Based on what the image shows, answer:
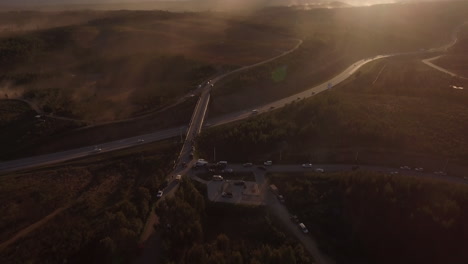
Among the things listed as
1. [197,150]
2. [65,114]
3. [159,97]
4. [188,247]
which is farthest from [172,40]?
[188,247]

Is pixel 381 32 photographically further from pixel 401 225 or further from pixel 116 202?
pixel 116 202

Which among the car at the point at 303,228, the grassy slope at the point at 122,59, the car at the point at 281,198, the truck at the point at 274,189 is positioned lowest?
the car at the point at 303,228

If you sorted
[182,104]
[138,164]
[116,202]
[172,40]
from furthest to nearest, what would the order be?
1. [172,40]
2. [182,104]
3. [138,164]
4. [116,202]

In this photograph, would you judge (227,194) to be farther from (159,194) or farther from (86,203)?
(86,203)

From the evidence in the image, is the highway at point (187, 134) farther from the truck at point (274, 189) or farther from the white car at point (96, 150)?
the truck at point (274, 189)

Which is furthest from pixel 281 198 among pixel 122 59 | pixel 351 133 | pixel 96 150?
pixel 122 59

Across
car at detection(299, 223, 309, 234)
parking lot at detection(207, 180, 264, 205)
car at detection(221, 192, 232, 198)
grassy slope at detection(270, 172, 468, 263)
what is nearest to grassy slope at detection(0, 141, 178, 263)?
parking lot at detection(207, 180, 264, 205)

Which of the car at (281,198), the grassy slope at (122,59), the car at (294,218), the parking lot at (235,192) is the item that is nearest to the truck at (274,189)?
the car at (281,198)
